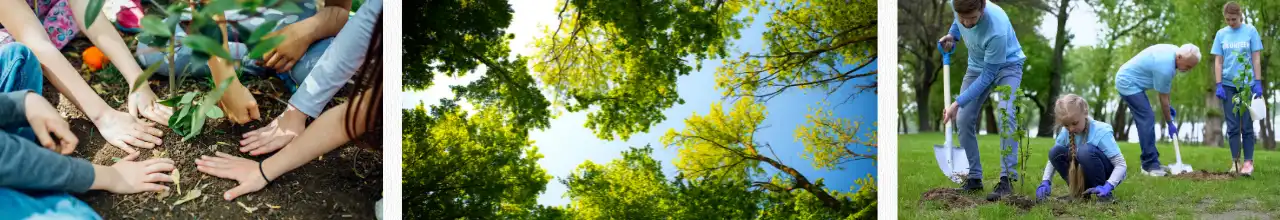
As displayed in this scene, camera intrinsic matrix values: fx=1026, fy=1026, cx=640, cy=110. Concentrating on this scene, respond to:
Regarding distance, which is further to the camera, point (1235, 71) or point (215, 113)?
point (1235, 71)

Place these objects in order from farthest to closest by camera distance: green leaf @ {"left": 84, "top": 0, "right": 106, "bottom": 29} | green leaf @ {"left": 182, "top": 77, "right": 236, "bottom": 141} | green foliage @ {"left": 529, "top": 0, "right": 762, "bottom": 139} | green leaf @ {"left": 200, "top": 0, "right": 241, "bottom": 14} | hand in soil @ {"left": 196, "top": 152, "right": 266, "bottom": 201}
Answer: green foliage @ {"left": 529, "top": 0, "right": 762, "bottom": 139} < hand in soil @ {"left": 196, "top": 152, "right": 266, "bottom": 201} < green leaf @ {"left": 182, "top": 77, "right": 236, "bottom": 141} < green leaf @ {"left": 84, "top": 0, "right": 106, "bottom": 29} < green leaf @ {"left": 200, "top": 0, "right": 241, "bottom": 14}

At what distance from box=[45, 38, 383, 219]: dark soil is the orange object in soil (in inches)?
1.0

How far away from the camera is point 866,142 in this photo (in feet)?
11.5

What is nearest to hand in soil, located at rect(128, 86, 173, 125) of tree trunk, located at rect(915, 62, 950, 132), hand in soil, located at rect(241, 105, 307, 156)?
hand in soil, located at rect(241, 105, 307, 156)

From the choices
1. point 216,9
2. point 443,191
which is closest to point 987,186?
point 443,191

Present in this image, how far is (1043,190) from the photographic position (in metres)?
3.29

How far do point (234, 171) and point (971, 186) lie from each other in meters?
2.36

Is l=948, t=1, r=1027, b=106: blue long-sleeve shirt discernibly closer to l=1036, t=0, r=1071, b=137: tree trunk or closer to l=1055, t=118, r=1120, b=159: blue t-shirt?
l=1036, t=0, r=1071, b=137: tree trunk

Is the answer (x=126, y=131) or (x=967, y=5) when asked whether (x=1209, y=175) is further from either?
(x=126, y=131)

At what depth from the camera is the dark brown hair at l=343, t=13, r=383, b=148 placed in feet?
11.0

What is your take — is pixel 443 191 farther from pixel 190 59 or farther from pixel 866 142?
pixel 866 142

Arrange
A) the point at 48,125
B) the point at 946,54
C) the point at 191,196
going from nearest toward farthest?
the point at 48,125 < the point at 191,196 < the point at 946,54

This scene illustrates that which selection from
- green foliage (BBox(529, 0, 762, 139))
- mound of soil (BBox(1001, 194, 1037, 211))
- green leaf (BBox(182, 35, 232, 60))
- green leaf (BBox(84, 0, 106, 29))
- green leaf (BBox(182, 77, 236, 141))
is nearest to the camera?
green leaf (BBox(182, 35, 232, 60))

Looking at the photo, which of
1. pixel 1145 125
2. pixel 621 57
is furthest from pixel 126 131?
pixel 1145 125
